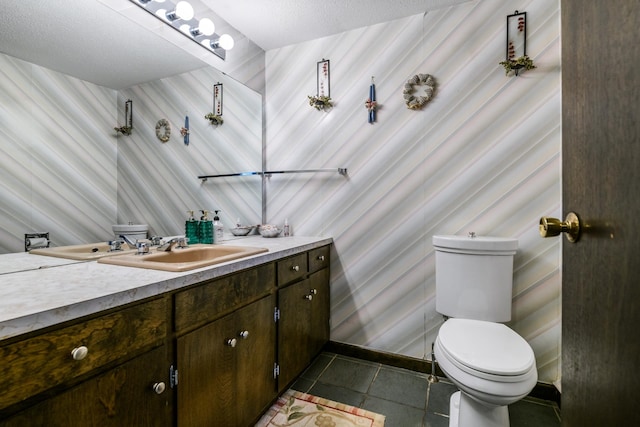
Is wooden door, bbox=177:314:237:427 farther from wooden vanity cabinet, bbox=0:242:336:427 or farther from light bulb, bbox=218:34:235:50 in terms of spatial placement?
light bulb, bbox=218:34:235:50

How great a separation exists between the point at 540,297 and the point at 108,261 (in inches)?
86.3

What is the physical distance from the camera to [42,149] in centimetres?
104

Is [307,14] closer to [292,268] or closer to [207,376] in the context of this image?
[292,268]

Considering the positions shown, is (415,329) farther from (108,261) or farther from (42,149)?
(42,149)

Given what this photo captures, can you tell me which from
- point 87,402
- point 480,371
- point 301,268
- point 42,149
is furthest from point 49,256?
point 480,371

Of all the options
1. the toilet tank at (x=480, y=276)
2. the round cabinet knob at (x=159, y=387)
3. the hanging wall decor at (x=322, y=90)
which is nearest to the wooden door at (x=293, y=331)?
the round cabinet knob at (x=159, y=387)

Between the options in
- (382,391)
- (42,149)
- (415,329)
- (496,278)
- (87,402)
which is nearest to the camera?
(87,402)

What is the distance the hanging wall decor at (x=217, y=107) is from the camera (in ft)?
6.39

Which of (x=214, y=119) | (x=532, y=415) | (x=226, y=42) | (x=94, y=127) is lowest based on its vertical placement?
(x=532, y=415)

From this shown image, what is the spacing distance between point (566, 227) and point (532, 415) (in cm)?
159

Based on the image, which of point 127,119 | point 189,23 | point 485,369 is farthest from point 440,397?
point 189,23

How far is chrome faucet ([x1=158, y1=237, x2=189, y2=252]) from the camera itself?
1468 millimetres

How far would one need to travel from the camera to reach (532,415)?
1557mm

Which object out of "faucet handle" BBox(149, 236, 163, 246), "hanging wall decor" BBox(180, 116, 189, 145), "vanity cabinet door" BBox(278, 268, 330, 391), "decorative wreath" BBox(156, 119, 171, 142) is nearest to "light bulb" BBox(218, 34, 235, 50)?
"hanging wall decor" BBox(180, 116, 189, 145)
